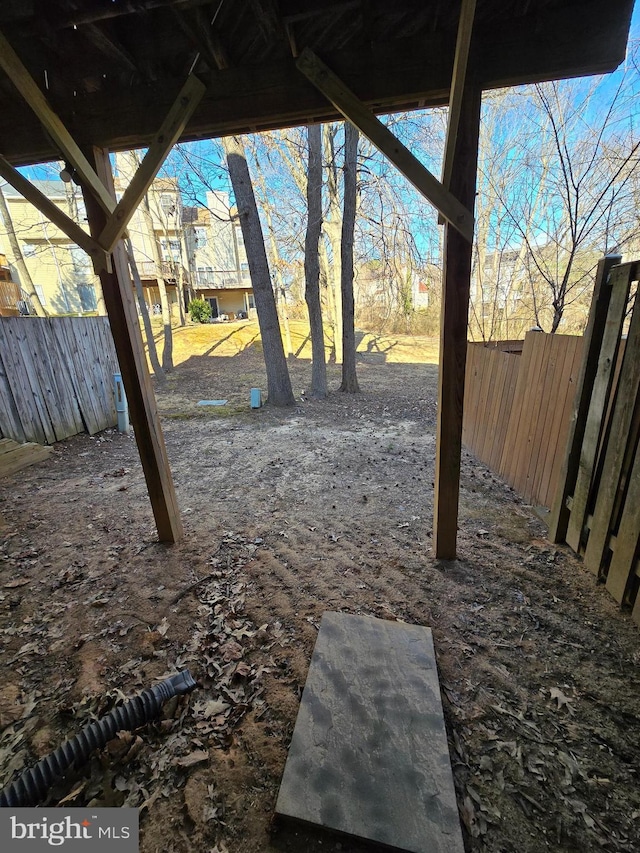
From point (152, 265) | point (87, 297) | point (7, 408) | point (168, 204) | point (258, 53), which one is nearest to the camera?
point (258, 53)

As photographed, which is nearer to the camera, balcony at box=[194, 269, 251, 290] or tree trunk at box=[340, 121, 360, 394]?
tree trunk at box=[340, 121, 360, 394]

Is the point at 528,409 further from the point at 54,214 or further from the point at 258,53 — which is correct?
the point at 54,214

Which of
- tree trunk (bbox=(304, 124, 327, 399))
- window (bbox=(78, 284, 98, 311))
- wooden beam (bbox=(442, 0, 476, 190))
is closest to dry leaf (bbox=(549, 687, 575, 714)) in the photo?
wooden beam (bbox=(442, 0, 476, 190))

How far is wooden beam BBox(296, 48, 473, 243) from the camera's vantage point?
1.85m

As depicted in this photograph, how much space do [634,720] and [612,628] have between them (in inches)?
21.7

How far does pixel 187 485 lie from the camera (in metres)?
4.25

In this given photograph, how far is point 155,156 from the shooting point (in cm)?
205

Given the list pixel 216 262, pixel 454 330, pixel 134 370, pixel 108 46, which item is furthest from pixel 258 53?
pixel 216 262

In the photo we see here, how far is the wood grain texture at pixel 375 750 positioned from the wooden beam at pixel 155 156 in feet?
9.02

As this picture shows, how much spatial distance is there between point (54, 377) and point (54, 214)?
424 centimetres

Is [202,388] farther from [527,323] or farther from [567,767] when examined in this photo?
A: [567,767]

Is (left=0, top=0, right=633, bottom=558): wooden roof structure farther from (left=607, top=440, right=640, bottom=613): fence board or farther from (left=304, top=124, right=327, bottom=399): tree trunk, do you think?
(left=304, top=124, right=327, bottom=399): tree trunk

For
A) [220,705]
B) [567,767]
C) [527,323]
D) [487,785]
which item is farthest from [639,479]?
[527,323]

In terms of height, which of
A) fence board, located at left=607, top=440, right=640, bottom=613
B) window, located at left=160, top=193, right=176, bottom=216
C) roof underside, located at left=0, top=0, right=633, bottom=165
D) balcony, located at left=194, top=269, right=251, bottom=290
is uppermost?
window, located at left=160, top=193, right=176, bottom=216
